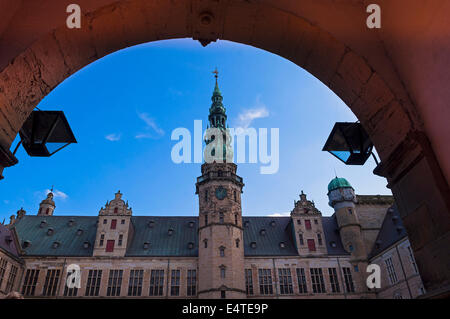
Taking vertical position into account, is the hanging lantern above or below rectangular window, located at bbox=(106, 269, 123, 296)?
below

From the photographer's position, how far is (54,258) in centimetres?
2923

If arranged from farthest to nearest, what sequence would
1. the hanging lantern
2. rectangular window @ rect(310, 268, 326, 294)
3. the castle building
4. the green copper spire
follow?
the green copper spire
rectangular window @ rect(310, 268, 326, 294)
the castle building
the hanging lantern

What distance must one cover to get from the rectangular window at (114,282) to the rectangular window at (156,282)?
2.98 metres

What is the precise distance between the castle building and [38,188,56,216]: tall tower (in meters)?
Result: 8.72

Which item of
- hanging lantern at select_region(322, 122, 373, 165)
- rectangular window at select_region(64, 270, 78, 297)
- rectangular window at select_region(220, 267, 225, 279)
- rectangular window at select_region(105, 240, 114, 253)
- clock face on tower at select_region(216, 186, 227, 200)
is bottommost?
hanging lantern at select_region(322, 122, 373, 165)

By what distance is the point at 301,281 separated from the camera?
2988 centimetres

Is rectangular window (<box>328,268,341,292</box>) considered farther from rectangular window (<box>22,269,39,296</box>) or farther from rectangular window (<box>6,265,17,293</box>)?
rectangular window (<box>6,265,17,293</box>)

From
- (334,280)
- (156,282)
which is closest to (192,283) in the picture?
(156,282)

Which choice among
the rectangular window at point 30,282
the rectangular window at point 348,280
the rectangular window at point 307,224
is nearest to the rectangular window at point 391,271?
the rectangular window at point 348,280

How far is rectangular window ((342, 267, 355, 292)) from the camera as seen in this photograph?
29545mm

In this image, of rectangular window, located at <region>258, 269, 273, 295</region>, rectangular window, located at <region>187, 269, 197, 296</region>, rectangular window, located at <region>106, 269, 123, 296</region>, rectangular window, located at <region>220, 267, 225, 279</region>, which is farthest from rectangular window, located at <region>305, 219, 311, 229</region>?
rectangular window, located at <region>106, 269, 123, 296</region>

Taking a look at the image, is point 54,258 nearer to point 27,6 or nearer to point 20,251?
point 20,251

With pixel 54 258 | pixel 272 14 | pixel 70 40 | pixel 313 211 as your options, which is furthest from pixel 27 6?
pixel 313 211
